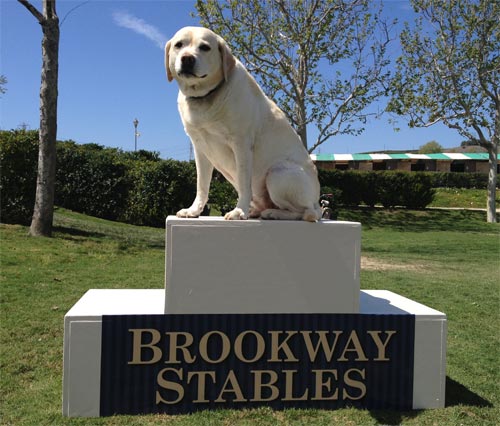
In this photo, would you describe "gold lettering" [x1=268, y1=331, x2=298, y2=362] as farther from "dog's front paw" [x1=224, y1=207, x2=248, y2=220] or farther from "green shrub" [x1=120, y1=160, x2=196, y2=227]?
"green shrub" [x1=120, y1=160, x2=196, y2=227]

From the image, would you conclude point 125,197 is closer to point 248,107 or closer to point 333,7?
point 333,7

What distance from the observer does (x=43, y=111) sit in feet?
29.5

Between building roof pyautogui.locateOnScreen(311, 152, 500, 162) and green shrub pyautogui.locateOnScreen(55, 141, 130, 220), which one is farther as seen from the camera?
building roof pyautogui.locateOnScreen(311, 152, 500, 162)

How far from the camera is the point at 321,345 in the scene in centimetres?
306

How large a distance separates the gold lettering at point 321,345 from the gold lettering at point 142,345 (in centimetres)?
96

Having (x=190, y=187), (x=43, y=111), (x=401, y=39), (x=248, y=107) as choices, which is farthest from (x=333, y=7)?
(x=248, y=107)

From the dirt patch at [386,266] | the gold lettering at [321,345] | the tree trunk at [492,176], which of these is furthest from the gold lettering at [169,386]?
the tree trunk at [492,176]

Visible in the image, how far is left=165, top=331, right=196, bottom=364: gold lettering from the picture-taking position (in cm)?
294

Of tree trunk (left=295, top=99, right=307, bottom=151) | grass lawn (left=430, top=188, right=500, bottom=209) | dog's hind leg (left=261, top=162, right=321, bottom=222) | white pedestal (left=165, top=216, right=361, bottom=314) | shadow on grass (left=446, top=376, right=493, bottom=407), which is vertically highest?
tree trunk (left=295, top=99, right=307, bottom=151)

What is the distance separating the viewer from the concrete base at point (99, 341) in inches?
112

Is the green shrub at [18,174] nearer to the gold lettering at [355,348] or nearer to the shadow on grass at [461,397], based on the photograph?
the gold lettering at [355,348]

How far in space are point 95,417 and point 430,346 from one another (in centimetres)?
227

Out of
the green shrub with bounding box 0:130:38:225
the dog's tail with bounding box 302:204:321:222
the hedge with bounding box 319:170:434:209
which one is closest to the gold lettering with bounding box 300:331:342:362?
the dog's tail with bounding box 302:204:321:222

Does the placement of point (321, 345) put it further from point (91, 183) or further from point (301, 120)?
A: point (301, 120)
